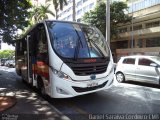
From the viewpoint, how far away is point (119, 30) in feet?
128

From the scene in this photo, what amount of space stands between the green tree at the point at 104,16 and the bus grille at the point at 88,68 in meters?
26.1

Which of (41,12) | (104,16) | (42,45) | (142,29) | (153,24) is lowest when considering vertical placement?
(42,45)

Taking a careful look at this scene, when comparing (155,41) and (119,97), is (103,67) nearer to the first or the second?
(119,97)

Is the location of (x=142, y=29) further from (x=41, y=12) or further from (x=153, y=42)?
(x=41, y=12)

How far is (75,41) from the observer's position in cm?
743

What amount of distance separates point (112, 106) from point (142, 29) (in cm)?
2996

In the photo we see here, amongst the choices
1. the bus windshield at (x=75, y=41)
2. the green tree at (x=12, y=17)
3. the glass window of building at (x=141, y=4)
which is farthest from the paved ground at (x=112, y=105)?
the glass window of building at (x=141, y=4)

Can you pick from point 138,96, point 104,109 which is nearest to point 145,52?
point 138,96

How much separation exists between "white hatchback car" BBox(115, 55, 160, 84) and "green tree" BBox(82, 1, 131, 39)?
2104cm

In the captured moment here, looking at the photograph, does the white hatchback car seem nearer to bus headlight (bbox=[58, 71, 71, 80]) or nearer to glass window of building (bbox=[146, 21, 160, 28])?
bus headlight (bbox=[58, 71, 71, 80])

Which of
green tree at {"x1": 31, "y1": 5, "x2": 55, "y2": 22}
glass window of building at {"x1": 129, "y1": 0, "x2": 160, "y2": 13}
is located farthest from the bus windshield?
green tree at {"x1": 31, "y1": 5, "x2": 55, "y2": 22}

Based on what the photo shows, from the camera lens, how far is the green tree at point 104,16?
33.5m

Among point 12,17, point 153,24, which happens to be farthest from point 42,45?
point 153,24

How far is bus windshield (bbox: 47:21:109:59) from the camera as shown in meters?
7.18
